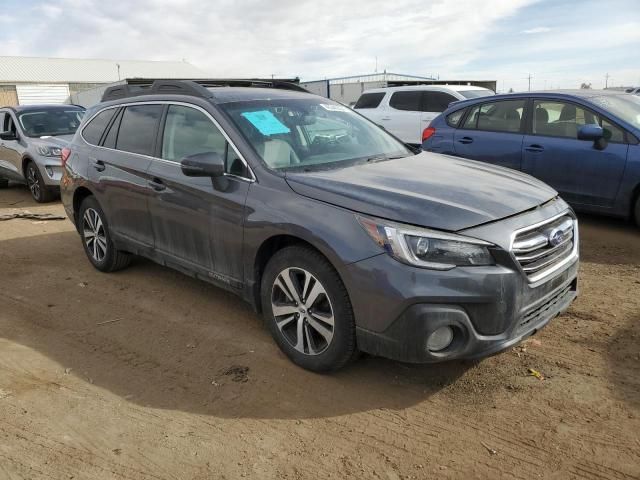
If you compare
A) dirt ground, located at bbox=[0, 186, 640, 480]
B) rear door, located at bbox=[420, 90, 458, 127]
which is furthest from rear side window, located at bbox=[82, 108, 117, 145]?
rear door, located at bbox=[420, 90, 458, 127]

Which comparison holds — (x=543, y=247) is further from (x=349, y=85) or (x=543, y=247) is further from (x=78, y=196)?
(x=349, y=85)

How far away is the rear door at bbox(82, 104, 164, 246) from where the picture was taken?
14.9ft

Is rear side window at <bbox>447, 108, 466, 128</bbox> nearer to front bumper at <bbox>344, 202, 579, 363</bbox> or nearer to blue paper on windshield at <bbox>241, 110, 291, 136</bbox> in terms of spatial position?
blue paper on windshield at <bbox>241, 110, 291, 136</bbox>

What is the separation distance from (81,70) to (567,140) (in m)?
58.8

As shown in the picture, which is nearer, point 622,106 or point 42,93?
point 622,106

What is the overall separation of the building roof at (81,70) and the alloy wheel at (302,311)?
52.6m

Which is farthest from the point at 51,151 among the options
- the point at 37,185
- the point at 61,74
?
the point at 61,74

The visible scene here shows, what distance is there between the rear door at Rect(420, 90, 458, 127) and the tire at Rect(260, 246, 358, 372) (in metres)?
8.79

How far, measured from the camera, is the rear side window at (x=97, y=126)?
527 cm

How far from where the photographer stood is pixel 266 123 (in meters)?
3.91

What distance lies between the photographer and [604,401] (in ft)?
9.94

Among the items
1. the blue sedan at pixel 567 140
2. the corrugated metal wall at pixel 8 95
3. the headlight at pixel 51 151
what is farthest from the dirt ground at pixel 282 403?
the corrugated metal wall at pixel 8 95

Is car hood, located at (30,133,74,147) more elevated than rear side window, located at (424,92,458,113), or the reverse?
rear side window, located at (424,92,458,113)

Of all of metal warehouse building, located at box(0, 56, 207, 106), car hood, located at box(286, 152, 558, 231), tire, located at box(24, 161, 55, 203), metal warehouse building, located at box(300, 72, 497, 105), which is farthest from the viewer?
metal warehouse building, located at box(0, 56, 207, 106)
